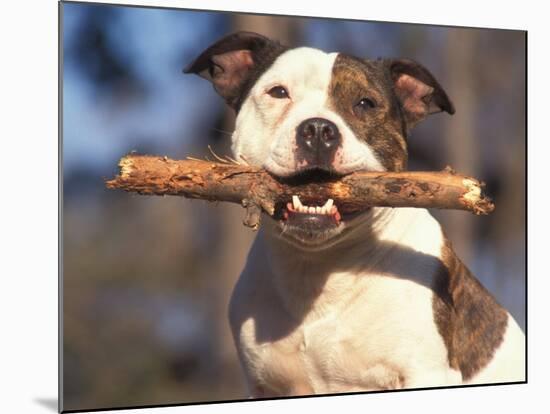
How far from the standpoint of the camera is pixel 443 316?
19.4ft

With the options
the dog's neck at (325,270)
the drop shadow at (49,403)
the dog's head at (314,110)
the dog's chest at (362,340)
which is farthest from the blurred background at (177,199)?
the dog's neck at (325,270)

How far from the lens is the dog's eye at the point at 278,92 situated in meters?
5.68

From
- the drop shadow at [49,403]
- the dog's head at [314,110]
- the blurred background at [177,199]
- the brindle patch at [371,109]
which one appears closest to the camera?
the dog's head at [314,110]

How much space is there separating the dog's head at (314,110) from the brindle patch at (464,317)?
70 cm

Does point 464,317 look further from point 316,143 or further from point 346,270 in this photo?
point 316,143

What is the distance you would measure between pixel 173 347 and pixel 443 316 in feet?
5.65

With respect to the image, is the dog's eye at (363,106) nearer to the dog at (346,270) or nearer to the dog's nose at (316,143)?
the dog at (346,270)

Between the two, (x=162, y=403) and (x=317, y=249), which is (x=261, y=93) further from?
(x=162, y=403)

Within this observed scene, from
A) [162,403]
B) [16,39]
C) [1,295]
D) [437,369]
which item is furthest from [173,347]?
[16,39]

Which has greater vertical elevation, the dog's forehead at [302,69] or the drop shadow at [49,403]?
the dog's forehead at [302,69]

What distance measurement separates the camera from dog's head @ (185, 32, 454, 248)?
5.33 metres

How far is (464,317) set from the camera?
602 centimetres

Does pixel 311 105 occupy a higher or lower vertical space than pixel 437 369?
higher
